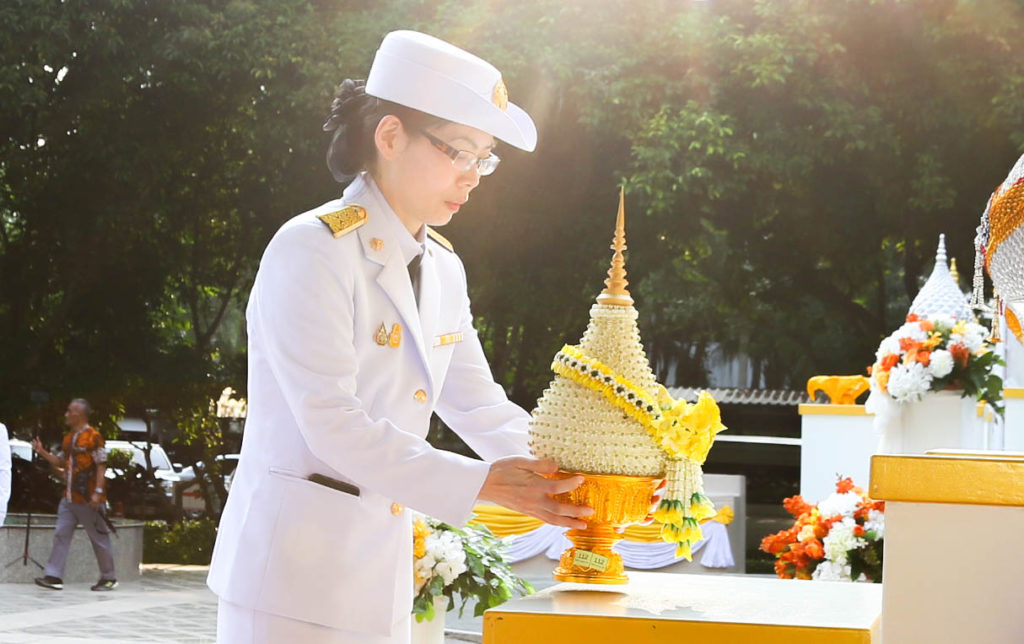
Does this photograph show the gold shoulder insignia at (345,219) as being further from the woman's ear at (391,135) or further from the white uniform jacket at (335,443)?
the woman's ear at (391,135)

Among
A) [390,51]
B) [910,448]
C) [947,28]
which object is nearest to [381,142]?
[390,51]

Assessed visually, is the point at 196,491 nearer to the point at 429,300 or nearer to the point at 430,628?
the point at 430,628

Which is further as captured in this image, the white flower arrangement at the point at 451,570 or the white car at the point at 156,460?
the white car at the point at 156,460

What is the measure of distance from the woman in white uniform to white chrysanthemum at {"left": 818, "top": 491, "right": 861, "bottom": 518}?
14.0 ft

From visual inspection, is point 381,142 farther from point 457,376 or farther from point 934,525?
point 934,525

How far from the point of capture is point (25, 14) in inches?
645

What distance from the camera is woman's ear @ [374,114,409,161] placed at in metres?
2.52

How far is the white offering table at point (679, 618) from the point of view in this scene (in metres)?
1.85

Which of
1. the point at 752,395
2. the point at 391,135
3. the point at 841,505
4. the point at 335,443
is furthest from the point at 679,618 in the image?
the point at 752,395

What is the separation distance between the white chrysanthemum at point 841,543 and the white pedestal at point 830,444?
227 inches

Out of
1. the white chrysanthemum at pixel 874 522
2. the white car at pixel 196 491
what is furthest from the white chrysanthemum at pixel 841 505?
the white car at pixel 196 491

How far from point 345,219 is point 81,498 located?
36.4ft

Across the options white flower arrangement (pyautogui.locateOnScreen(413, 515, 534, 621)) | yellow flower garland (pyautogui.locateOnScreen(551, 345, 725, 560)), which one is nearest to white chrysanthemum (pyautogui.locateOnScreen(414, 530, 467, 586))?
white flower arrangement (pyautogui.locateOnScreen(413, 515, 534, 621))

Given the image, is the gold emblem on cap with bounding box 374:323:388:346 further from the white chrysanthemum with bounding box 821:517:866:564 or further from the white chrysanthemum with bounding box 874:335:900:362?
the white chrysanthemum with bounding box 874:335:900:362
